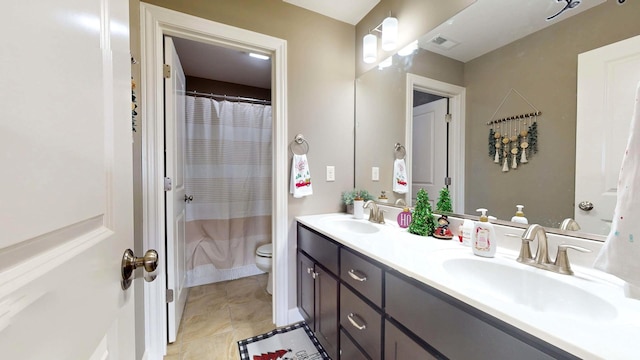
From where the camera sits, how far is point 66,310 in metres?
0.32

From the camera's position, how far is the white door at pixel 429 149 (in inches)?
56.9

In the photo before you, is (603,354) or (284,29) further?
(284,29)

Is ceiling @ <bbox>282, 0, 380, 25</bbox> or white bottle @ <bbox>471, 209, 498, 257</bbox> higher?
ceiling @ <bbox>282, 0, 380, 25</bbox>

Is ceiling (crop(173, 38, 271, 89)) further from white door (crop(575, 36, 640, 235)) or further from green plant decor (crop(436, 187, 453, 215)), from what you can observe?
white door (crop(575, 36, 640, 235))

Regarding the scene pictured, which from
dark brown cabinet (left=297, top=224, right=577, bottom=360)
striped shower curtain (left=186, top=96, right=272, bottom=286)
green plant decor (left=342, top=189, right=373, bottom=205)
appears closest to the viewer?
dark brown cabinet (left=297, top=224, right=577, bottom=360)

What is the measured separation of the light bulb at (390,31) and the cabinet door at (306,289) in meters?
1.56

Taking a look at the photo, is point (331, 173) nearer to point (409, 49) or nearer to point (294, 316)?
point (409, 49)

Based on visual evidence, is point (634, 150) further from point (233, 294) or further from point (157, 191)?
point (233, 294)

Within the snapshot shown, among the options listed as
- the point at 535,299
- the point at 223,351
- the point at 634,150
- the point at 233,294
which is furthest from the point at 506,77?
the point at 233,294

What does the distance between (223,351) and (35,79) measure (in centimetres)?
179

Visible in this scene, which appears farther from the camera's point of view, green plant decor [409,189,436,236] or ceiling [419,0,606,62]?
green plant decor [409,189,436,236]

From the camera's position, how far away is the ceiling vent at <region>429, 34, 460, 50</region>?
4.41ft

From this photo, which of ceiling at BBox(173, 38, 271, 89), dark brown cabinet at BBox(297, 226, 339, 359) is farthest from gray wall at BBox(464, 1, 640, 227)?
ceiling at BBox(173, 38, 271, 89)

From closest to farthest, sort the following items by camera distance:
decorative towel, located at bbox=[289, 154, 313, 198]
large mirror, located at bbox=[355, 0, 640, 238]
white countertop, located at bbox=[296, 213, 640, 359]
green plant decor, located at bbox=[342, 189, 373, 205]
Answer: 1. white countertop, located at bbox=[296, 213, 640, 359]
2. large mirror, located at bbox=[355, 0, 640, 238]
3. decorative towel, located at bbox=[289, 154, 313, 198]
4. green plant decor, located at bbox=[342, 189, 373, 205]
